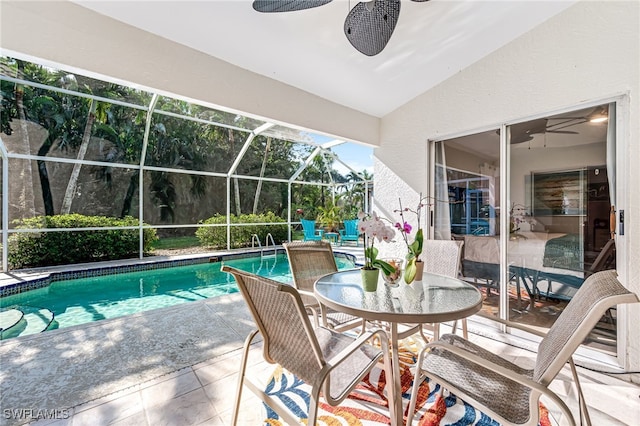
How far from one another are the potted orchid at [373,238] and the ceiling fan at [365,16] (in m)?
1.32

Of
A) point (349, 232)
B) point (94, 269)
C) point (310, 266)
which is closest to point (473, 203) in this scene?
point (310, 266)

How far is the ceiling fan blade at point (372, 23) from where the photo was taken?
1.83 m

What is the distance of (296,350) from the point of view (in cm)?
136

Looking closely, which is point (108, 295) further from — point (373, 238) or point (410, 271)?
point (410, 271)

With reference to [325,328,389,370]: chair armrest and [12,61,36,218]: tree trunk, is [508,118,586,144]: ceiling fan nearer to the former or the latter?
[325,328,389,370]: chair armrest

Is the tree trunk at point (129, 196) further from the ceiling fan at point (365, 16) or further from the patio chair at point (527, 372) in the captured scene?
the patio chair at point (527, 372)

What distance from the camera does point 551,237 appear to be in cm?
275

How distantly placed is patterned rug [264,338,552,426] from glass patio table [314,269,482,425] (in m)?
0.37

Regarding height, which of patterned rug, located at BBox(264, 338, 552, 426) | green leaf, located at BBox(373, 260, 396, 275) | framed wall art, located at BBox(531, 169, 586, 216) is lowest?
patterned rug, located at BBox(264, 338, 552, 426)

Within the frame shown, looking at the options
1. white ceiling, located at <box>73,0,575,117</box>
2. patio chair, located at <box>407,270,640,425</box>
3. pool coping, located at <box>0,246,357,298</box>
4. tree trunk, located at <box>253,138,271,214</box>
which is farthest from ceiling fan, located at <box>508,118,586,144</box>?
tree trunk, located at <box>253,138,271,214</box>

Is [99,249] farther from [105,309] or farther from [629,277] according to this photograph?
[629,277]

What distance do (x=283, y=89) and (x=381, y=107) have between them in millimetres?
1505

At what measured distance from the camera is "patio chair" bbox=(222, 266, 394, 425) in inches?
48.4

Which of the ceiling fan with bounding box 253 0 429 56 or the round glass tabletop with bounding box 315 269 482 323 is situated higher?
the ceiling fan with bounding box 253 0 429 56
